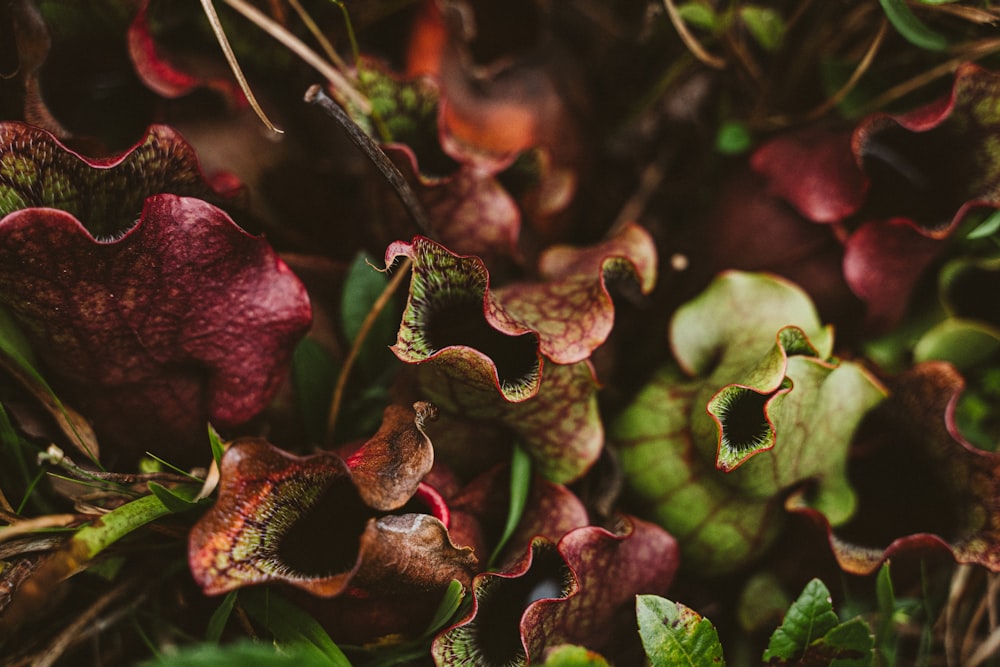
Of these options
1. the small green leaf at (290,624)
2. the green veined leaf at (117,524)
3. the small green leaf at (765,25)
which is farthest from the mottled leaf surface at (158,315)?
the small green leaf at (765,25)

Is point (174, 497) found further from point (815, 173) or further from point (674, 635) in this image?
point (815, 173)

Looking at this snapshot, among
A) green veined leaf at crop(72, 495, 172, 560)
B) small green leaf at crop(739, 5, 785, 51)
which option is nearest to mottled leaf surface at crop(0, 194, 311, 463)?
green veined leaf at crop(72, 495, 172, 560)

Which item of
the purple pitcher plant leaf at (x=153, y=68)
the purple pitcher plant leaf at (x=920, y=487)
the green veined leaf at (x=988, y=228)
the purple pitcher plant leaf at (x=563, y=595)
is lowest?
the purple pitcher plant leaf at (x=920, y=487)

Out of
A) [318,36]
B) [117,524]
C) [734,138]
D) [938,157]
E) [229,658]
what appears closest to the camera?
[229,658]

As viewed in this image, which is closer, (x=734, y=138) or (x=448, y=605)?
(x=448, y=605)

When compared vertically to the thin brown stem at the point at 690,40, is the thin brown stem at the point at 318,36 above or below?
above

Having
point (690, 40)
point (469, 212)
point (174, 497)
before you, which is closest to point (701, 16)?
point (690, 40)

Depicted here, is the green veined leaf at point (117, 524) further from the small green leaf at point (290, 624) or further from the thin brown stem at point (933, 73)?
the thin brown stem at point (933, 73)
